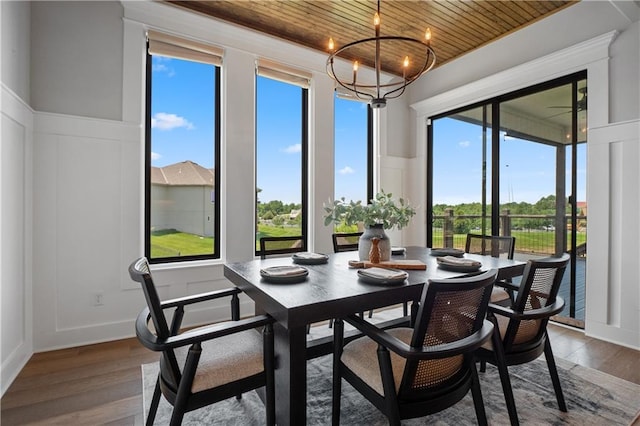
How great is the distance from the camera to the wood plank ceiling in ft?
10.3

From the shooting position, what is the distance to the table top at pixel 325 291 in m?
1.34

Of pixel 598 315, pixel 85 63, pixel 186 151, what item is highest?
pixel 85 63

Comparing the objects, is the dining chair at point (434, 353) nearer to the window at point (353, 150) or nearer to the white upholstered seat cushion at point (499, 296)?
the white upholstered seat cushion at point (499, 296)

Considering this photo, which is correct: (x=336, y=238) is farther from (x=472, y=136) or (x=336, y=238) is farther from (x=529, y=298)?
(x=472, y=136)

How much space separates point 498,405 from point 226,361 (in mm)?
1628

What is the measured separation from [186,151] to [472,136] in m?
3.59

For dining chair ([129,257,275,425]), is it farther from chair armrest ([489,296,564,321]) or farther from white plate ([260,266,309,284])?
chair armrest ([489,296,564,321])

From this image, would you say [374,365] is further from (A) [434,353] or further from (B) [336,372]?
(A) [434,353]

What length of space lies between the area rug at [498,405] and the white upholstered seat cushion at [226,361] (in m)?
0.50

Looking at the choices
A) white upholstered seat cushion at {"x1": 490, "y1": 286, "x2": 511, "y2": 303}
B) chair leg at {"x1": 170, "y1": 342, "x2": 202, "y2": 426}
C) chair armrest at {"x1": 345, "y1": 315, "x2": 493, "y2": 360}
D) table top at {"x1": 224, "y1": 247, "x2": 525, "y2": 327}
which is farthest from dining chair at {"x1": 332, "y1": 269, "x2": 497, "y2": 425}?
white upholstered seat cushion at {"x1": 490, "y1": 286, "x2": 511, "y2": 303}

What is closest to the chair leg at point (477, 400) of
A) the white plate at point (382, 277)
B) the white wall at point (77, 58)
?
the white plate at point (382, 277)

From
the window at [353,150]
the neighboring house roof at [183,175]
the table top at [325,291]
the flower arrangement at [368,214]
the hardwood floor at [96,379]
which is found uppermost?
the window at [353,150]

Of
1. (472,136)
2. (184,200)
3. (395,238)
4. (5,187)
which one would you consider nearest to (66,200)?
(5,187)

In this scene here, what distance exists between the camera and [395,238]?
4816 mm
